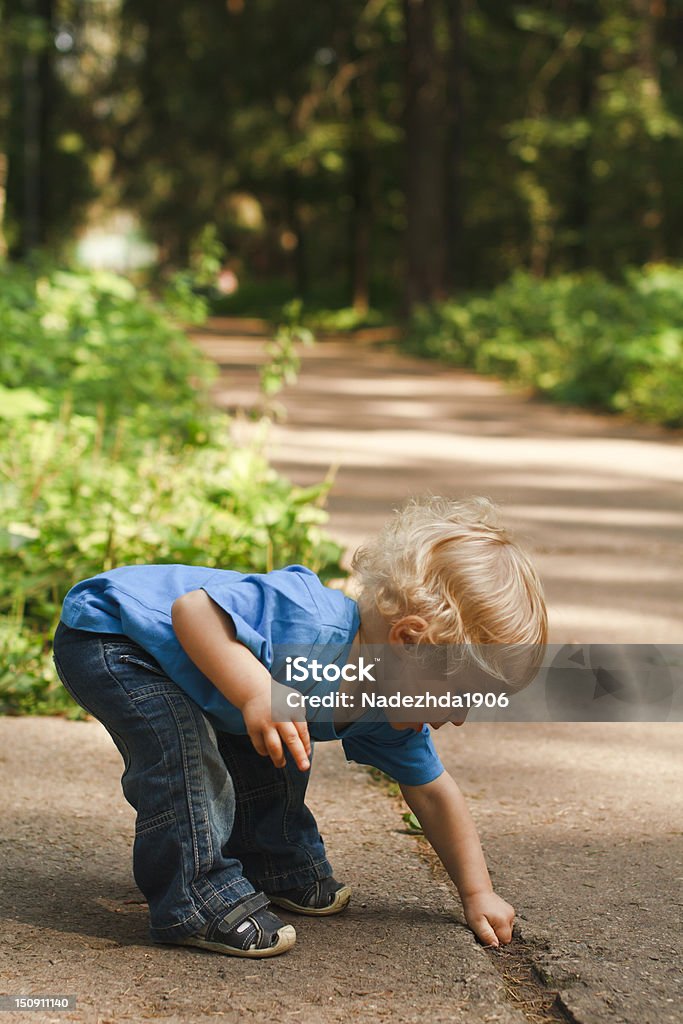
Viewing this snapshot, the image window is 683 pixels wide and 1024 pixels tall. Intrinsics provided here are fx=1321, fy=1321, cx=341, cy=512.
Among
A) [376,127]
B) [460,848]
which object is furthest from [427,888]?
[376,127]

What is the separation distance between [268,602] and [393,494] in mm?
4982

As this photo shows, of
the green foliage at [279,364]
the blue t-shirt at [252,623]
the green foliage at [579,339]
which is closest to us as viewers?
the blue t-shirt at [252,623]

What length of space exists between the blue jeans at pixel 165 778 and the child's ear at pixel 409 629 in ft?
1.32

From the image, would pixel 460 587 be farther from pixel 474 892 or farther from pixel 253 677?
pixel 474 892

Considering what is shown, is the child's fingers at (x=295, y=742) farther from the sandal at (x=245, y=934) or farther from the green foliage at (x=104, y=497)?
the green foliage at (x=104, y=497)

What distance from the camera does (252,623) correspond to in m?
2.26

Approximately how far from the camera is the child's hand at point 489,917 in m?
2.36

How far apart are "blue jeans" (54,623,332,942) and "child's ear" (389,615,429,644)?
15.8 inches

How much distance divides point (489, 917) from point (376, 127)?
93.6 ft

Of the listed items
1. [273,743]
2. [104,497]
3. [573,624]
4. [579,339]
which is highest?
[273,743]

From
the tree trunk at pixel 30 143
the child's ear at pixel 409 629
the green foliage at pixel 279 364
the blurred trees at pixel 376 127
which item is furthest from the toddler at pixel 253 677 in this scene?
the tree trunk at pixel 30 143

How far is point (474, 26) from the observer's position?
89.3 feet
